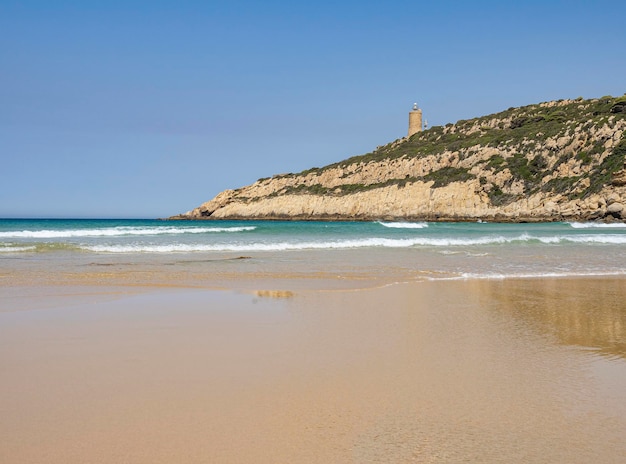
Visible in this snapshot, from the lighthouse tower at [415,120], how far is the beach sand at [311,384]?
129765mm

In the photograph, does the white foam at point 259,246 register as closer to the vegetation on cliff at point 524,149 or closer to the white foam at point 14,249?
the white foam at point 14,249

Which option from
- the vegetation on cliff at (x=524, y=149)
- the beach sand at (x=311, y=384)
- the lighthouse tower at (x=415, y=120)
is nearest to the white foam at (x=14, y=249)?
the beach sand at (x=311, y=384)

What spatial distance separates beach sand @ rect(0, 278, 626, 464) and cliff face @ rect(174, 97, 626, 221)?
209ft

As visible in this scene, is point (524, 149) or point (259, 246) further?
point (524, 149)

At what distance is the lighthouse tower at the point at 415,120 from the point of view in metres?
133

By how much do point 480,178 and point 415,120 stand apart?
180 ft

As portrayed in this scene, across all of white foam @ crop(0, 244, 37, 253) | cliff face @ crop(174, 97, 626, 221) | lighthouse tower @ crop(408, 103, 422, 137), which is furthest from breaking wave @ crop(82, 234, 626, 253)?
lighthouse tower @ crop(408, 103, 422, 137)

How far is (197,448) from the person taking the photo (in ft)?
10.3

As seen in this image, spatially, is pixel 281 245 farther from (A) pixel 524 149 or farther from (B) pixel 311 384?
(A) pixel 524 149

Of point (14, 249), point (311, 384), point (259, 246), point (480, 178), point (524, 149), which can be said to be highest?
point (524, 149)

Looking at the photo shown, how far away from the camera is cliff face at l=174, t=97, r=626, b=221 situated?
7094cm

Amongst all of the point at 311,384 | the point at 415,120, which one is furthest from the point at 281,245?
the point at 415,120

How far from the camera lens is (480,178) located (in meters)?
82.9

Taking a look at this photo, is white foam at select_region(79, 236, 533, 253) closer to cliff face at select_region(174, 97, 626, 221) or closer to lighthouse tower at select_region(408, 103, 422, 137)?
cliff face at select_region(174, 97, 626, 221)
